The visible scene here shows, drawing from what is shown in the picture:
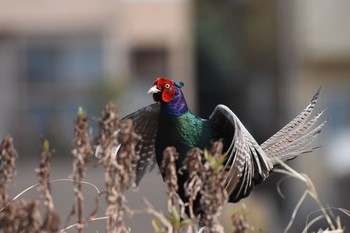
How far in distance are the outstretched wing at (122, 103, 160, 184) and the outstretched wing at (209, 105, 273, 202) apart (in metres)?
0.21

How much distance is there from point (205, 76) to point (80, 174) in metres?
27.5

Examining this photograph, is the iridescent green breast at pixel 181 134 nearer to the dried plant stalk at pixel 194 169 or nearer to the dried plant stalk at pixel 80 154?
the dried plant stalk at pixel 194 169

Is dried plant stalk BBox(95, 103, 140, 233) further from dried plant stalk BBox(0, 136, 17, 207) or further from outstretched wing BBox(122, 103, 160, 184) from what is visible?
outstretched wing BBox(122, 103, 160, 184)

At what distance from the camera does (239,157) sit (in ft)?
11.5

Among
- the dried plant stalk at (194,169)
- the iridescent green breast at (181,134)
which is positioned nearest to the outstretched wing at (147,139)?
the iridescent green breast at (181,134)

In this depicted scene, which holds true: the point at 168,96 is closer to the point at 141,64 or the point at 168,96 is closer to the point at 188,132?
the point at 188,132

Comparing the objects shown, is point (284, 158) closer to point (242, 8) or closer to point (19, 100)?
point (19, 100)

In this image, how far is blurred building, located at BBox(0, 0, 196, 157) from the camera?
2036 cm

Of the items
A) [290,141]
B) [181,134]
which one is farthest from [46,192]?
[290,141]

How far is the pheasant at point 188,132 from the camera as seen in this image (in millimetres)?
3844

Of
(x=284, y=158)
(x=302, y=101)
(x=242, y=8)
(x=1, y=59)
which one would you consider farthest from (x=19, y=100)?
(x=284, y=158)

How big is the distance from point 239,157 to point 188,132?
17.7 inches

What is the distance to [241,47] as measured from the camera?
30.5 m

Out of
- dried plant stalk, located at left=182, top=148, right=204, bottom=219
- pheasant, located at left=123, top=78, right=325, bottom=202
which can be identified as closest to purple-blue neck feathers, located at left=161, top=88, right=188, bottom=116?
pheasant, located at left=123, top=78, right=325, bottom=202
